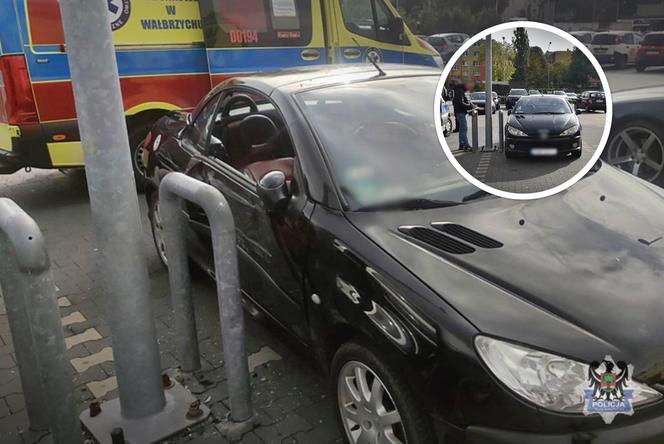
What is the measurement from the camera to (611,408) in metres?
1.91

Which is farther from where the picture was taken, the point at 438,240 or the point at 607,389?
the point at 438,240

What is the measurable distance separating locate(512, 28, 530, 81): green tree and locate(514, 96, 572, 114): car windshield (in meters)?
0.10

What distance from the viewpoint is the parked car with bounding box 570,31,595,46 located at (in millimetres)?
1877

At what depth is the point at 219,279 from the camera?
2.68m

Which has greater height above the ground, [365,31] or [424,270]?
[365,31]

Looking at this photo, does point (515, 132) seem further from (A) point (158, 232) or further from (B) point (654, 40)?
(A) point (158, 232)

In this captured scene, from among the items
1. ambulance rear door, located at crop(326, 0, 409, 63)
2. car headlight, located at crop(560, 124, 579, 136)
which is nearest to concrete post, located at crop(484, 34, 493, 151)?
car headlight, located at crop(560, 124, 579, 136)

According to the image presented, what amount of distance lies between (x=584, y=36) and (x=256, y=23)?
19.3 feet

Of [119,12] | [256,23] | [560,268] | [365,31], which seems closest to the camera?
[560,268]

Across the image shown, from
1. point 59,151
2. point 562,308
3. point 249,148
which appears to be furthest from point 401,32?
point 562,308

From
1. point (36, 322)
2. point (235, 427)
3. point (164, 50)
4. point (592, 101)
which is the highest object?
point (164, 50)

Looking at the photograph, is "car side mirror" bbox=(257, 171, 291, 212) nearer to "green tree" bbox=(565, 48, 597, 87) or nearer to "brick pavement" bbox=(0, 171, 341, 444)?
"brick pavement" bbox=(0, 171, 341, 444)

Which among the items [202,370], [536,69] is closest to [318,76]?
[536,69]

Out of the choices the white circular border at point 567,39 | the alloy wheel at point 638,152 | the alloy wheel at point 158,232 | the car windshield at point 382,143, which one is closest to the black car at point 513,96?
the white circular border at point 567,39
